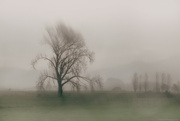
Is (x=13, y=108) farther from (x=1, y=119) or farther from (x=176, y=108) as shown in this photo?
(x=176, y=108)

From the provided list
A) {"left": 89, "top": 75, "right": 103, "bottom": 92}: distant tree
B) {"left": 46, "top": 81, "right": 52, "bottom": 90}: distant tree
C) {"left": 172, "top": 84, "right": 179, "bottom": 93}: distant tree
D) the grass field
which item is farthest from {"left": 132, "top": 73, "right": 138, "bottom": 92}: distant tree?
{"left": 46, "top": 81, "right": 52, "bottom": 90}: distant tree

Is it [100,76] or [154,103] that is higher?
[100,76]

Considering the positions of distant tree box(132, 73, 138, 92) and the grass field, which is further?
distant tree box(132, 73, 138, 92)

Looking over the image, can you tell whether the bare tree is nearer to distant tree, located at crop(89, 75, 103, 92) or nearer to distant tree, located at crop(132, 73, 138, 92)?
distant tree, located at crop(89, 75, 103, 92)

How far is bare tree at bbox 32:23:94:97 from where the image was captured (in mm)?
8508

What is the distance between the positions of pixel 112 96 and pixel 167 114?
170 cm

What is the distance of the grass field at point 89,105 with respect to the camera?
25.4ft

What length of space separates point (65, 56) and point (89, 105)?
5.36 ft

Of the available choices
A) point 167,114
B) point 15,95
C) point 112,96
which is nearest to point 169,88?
point 167,114

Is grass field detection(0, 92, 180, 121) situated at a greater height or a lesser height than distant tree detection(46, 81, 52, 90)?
lesser

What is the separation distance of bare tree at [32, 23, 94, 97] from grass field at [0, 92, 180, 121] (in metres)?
0.49

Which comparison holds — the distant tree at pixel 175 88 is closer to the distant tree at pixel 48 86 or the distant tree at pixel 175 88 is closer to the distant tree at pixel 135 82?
the distant tree at pixel 135 82

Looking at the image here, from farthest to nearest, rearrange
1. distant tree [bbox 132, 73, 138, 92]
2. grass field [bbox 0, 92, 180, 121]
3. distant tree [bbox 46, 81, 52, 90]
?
1. distant tree [bbox 132, 73, 138, 92]
2. distant tree [bbox 46, 81, 52, 90]
3. grass field [bbox 0, 92, 180, 121]

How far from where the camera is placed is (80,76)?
28.1 ft
